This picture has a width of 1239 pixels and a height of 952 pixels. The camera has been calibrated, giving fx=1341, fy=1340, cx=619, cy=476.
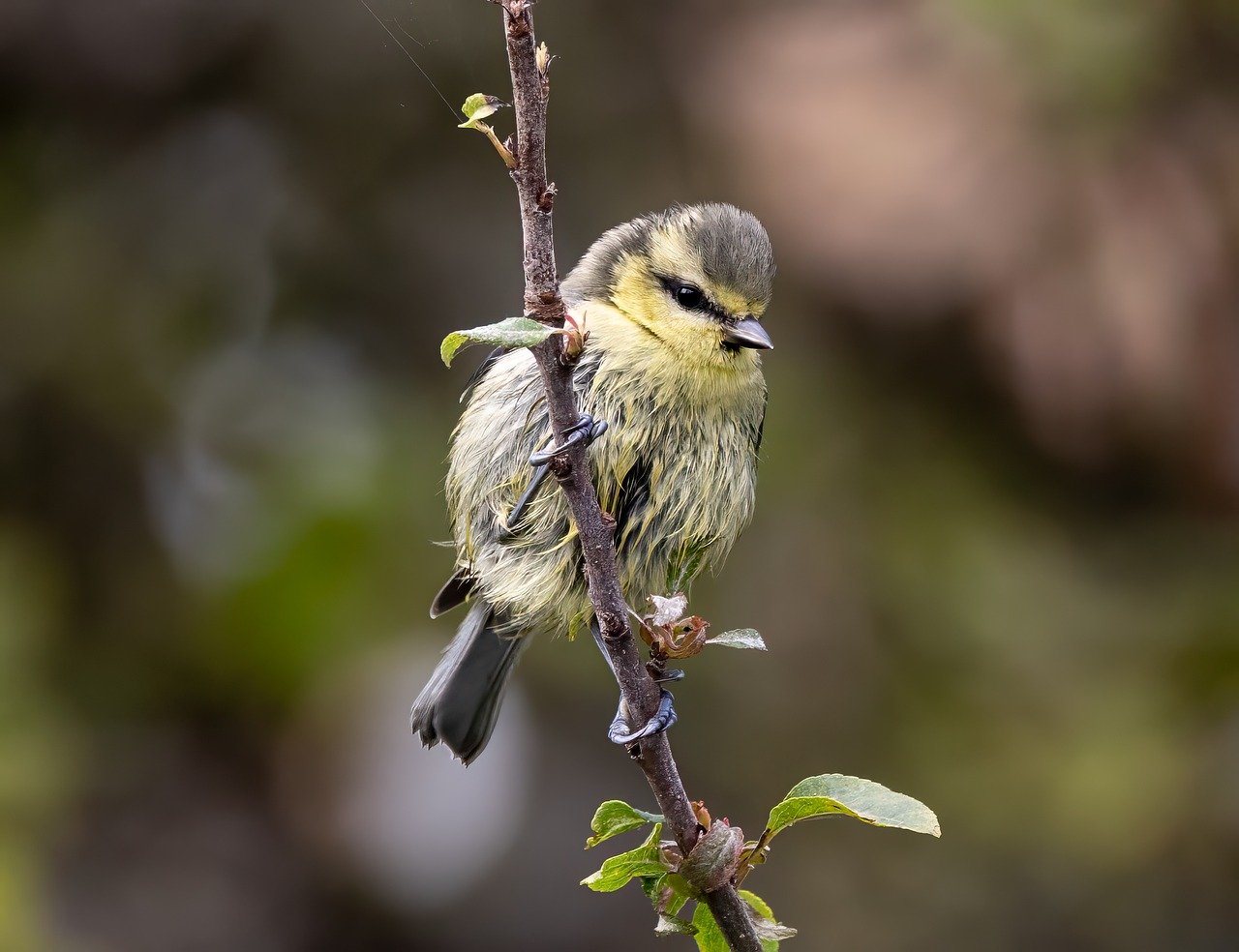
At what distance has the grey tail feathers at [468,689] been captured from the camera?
3693 mm

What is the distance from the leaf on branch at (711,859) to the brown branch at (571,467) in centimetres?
A: 2

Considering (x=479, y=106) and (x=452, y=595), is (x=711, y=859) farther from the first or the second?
(x=452, y=595)

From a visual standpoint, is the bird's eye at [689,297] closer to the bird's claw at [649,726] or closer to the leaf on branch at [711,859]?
the bird's claw at [649,726]

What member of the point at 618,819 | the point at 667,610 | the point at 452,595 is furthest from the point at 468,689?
the point at 667,610

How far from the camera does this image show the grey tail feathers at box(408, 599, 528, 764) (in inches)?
145

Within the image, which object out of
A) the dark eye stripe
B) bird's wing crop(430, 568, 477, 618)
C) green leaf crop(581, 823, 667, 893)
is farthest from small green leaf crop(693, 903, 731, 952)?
bird's wing crop(430, 568, 477, 618)

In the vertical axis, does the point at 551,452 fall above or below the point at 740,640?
above

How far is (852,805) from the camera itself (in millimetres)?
2068

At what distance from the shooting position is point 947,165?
4.29 metres

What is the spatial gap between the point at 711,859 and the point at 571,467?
0.64 metres

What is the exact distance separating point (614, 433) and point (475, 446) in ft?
1.58

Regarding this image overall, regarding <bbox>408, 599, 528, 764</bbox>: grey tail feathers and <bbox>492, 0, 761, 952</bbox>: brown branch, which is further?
<bbox>408, 599, 528, 764</bbox>: grey tail feathers

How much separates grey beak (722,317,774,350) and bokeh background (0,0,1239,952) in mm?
1325

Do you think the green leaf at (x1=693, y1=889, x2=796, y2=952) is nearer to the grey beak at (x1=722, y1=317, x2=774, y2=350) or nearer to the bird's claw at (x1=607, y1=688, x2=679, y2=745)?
the bird's claw at (x1=607, y1=688, x2=679, y2=745)
